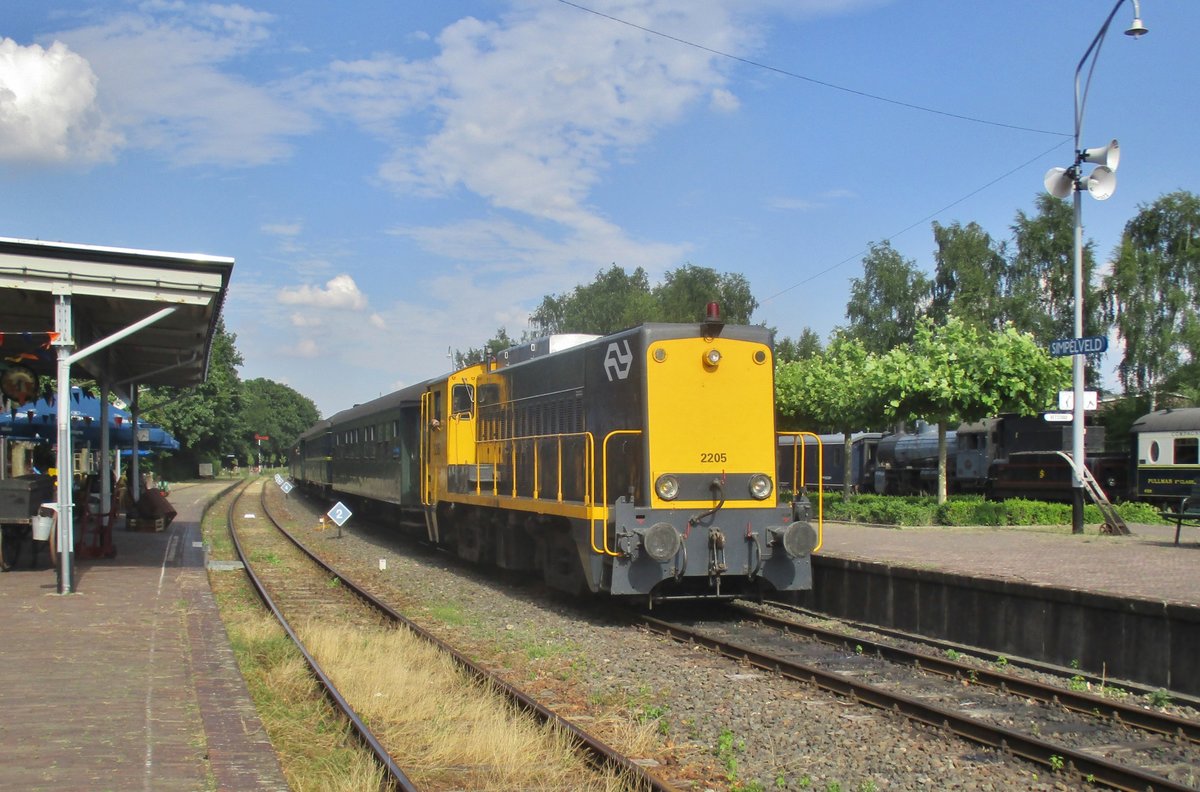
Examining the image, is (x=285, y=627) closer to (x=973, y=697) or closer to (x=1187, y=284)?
(x=973, y=697)

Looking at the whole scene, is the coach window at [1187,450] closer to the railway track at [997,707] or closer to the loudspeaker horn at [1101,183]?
the loudspeaker horn at [1101,183]

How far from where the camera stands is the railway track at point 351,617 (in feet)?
19.4

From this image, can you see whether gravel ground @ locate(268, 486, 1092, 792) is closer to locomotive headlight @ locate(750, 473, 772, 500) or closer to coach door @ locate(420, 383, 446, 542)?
locomotive headlight @ locate(750, 473, 772, 500)

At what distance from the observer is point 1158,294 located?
42625mm

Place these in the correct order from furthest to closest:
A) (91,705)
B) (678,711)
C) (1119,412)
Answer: (1119,412) → (678,711) → (91,705)

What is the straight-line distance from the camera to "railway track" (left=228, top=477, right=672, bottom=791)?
5.92m

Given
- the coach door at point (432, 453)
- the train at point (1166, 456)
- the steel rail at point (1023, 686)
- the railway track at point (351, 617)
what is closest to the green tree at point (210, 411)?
the railway track at point (351, 617)

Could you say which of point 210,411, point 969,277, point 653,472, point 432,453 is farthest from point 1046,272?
point 210,411

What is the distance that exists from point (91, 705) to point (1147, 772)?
22.2 feet

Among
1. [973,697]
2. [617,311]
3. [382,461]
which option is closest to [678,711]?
[973,697]

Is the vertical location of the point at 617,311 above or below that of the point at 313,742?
above

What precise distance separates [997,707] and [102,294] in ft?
35.9

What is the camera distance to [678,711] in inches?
298

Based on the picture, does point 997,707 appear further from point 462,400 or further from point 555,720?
point 462,400
